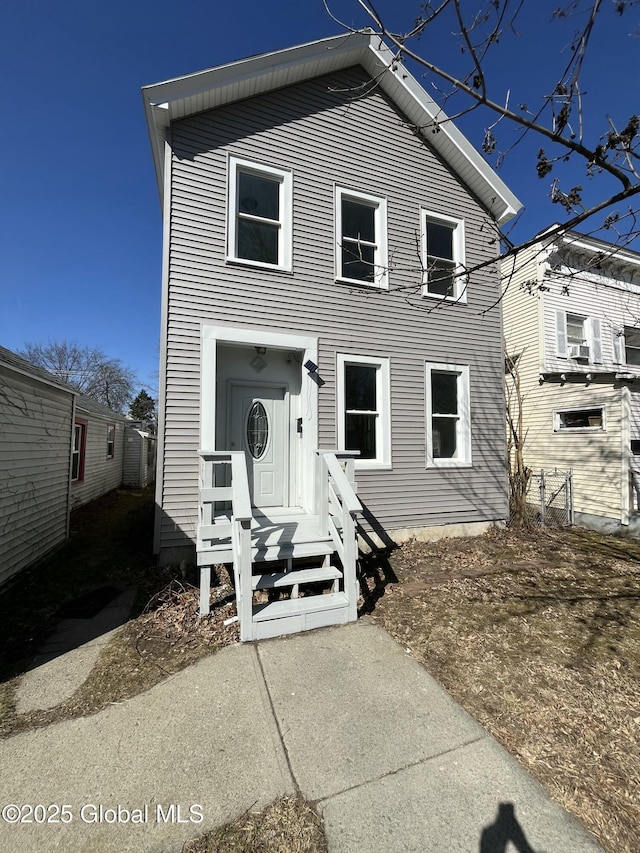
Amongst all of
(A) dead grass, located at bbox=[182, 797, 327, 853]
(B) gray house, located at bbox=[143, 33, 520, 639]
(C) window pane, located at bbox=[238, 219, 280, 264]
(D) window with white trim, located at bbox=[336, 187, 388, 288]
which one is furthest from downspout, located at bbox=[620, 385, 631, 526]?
(A) dead grass, located at bbox=[182, 797, 327, 853]

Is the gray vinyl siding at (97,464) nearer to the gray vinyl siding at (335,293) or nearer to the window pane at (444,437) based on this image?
the gray vinyl siding at (335,293)

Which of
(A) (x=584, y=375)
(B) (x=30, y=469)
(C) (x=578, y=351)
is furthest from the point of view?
(C) (x=578, y=351)

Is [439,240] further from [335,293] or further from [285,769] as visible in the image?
[285,769]

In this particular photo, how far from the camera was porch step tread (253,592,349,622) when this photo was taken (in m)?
3.46

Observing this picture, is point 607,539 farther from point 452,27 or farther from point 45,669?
point 45,669

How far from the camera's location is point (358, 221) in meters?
6.66

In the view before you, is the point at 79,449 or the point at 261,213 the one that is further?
the point at 79,449

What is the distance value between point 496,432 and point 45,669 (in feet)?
24.7

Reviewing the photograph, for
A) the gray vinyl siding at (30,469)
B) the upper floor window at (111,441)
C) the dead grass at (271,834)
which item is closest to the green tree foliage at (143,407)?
the upper floor window at (111,441)

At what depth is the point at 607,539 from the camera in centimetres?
779

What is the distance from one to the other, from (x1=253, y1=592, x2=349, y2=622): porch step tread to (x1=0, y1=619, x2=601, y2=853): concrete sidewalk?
538 millimetres

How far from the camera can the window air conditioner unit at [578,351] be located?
11.2m

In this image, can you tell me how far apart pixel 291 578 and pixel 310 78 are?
26.4 feet

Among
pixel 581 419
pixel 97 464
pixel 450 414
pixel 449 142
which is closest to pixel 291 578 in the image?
pixel 450 414
